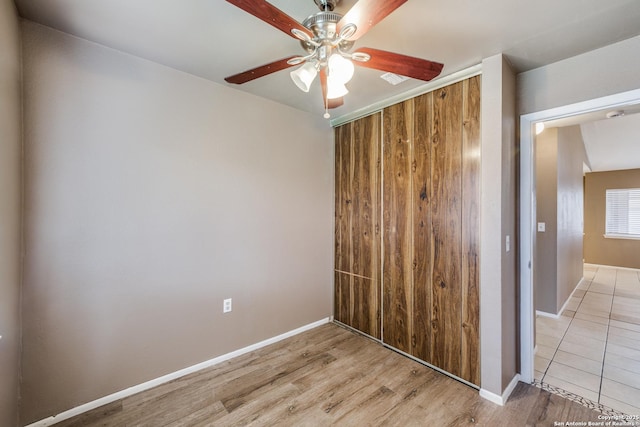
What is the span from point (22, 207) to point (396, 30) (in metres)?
2.37

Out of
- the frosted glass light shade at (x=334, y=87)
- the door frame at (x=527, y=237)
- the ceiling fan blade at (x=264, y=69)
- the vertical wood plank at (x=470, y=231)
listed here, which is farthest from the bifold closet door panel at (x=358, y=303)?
the ceiling fan blade at (x=264, y=69)

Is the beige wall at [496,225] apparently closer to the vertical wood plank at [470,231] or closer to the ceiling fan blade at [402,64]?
the vertical wood plank at [470,231]

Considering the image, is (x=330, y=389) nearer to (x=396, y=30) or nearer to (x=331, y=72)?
(x=331, y=72)

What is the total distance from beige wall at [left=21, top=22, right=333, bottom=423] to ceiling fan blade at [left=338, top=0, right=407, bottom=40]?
5.18ft

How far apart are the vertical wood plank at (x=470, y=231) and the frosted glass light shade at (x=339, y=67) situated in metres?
1.19

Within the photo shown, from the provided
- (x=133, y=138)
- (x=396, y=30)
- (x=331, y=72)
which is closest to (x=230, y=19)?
(x=331, y=72)

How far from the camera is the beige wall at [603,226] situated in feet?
19.6

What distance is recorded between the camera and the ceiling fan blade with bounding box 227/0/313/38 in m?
0.93

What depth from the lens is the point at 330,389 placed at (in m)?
1.98

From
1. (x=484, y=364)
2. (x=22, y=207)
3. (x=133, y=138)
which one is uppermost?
(x=133, y=138)

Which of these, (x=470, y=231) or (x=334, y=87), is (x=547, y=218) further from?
(x=334, y=87)

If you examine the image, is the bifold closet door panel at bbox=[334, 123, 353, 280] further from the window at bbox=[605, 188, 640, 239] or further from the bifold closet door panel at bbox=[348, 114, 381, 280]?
the window at bbox=[605, 188, 640, 239]

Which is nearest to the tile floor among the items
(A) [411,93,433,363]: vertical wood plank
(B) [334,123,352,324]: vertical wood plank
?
(A) [411,93,433,363]: vertical wood plank

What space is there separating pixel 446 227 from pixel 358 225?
96cm
